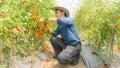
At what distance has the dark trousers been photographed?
4.94m

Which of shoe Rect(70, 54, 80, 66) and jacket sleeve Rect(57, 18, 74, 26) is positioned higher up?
jacket sleeve Rect(57, 18, 74, 26)

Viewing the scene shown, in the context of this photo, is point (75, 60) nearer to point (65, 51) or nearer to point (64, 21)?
point (65, 51)

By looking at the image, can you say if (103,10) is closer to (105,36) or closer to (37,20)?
A: (105,36)

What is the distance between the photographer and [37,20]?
16.0ft

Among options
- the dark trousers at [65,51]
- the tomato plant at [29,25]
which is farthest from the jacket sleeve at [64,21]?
the dark trousers at [65,51]

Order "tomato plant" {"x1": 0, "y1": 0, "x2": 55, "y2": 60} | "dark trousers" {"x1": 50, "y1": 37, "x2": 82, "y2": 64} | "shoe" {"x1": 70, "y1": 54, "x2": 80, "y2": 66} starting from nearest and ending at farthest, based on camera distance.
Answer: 1. "tomato plant" {"x1": 0, "y1": 0, "x2": 55, "y2": 60}
2. "dark trousers" {"x1": 50, "y1": 37, "x2": 82, "y2": 64}
3. "shoe" {"x1": 70, "y1": 54, "x2": 80, "y2": 66}

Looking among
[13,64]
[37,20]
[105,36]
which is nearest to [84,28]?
[105,36]

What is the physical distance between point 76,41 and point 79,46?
4.6 inches

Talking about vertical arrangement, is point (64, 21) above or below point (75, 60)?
above

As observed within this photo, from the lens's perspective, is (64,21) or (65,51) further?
(65,51)

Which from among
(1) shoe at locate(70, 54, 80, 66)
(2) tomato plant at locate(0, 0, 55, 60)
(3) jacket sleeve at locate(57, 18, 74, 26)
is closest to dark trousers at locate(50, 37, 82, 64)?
(1) shoe at locate(70, 54, 80, 66)

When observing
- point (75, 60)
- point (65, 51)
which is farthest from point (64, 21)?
point (75, 60)

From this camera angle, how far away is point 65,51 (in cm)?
496

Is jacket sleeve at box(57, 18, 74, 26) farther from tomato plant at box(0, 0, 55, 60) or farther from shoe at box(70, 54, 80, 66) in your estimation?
shoe at box(70, 54, 80, 66)
